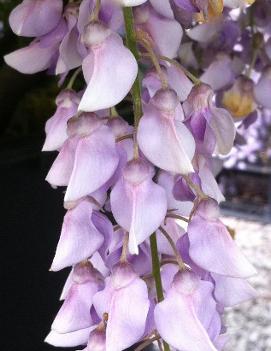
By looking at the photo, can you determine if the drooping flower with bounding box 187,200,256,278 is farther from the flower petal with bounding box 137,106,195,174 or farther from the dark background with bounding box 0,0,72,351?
the dark background with bounding box 0,0,72,351

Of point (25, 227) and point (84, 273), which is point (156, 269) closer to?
point (84, 273)

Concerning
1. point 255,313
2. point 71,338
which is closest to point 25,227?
point 71,338

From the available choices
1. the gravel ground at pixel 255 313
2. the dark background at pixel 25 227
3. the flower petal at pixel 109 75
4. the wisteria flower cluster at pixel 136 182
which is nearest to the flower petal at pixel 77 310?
the wisteria flower cluster at pixel 136 182

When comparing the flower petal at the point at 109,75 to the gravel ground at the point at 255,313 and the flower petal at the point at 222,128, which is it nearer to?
the flower petal at the point at 222,128

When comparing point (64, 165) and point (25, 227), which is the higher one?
point (64, 165)

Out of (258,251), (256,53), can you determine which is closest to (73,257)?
(256,53)

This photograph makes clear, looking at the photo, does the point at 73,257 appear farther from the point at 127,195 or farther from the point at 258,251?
the point at 258,251

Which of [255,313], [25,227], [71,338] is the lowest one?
[255,313]
